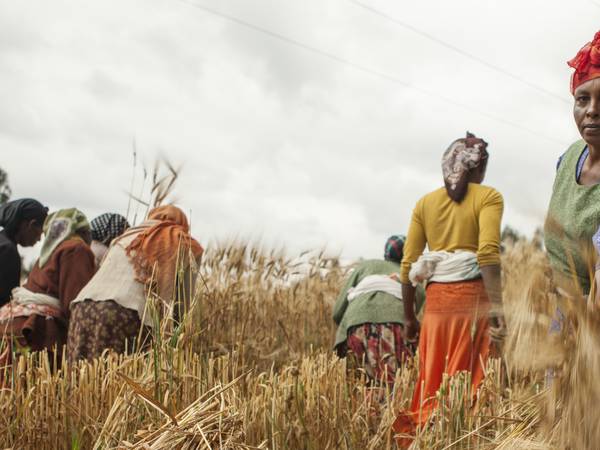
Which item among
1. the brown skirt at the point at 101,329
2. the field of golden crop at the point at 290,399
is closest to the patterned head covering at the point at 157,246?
the brown skirt at the point at 101,329

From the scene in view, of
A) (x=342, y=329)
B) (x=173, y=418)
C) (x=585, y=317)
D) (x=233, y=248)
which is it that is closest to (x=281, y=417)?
(x=173, y=418)

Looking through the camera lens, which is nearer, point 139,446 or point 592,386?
point 592,386

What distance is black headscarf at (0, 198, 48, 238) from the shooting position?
4.41 metres

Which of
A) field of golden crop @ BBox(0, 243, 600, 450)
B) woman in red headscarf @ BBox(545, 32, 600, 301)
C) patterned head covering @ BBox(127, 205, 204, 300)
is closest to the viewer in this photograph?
field of golden crop @ BBox(0, 243, 600, 450)

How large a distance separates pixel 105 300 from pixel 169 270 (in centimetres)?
37

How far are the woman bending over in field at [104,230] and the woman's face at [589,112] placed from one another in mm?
3301

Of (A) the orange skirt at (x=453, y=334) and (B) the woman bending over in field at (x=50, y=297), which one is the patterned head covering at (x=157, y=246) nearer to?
(B) the woman bending over in field at (x=50, y=297)

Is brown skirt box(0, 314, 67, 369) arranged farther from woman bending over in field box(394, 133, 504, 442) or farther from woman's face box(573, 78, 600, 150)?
woman's face box(573, 78, 600, 150)

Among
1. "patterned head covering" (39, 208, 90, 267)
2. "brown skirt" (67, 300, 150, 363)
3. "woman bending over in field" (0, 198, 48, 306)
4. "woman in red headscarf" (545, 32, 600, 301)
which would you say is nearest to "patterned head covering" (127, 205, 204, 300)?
"brown skirt" (67, 300, 150, 363)

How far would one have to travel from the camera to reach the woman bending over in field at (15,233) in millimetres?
4281

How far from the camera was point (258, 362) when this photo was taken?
443 centimetres

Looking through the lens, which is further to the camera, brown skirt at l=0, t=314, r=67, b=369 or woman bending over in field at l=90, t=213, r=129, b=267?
woman bending over in field at l=90, t=213, r=129, b=267

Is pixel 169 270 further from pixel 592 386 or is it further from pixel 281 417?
pixel 592 386

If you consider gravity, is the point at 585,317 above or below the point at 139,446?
above
